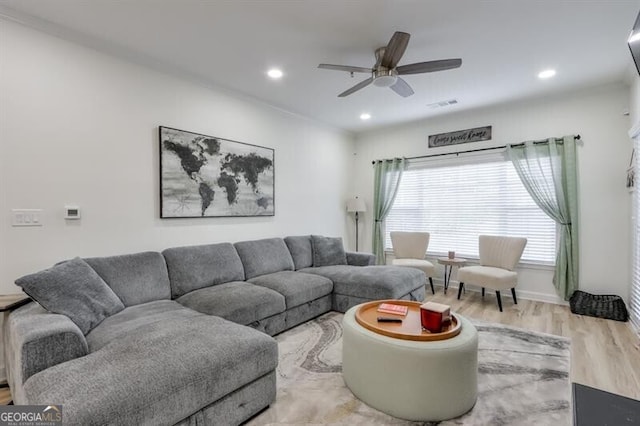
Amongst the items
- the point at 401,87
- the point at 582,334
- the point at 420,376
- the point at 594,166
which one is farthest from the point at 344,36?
the point at 582,334

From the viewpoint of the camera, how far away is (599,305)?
351cm

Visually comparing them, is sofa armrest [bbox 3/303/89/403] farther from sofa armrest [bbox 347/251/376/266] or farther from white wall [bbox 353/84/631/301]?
white wall [bbox 353/84/631/301]

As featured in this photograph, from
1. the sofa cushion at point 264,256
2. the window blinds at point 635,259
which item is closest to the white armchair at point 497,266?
the window blinds at point 635,259

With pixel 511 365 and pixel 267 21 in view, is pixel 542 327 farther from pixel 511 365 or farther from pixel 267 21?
pixel 267 21

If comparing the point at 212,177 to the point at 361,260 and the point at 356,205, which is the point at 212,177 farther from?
the point at 356,205

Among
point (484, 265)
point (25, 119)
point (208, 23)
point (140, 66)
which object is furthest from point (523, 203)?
point (25, 119)

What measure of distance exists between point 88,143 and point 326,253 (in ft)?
9.76

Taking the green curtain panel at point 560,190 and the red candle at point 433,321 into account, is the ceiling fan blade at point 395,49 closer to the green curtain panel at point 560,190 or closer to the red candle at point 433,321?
the red candle at point 433,321

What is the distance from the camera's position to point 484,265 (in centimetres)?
430

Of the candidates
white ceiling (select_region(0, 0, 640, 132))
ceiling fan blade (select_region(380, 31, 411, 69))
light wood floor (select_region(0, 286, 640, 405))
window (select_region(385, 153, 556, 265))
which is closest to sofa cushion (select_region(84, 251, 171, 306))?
light wood floor (select_region(0, 286, 640, 405))

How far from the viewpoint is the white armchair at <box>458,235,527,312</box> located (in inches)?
149

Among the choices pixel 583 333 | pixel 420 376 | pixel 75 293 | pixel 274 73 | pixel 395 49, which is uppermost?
pixel 274 73

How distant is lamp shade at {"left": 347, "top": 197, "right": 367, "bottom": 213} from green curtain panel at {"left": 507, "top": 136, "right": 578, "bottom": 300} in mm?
2448

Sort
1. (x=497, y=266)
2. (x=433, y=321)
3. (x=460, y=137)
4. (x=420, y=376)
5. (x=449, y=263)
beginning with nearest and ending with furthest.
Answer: (x=420, y=376) < (x=433, y=321) < (x=497, y=266) < (x=449, y=263) < (x=460, y=137)
